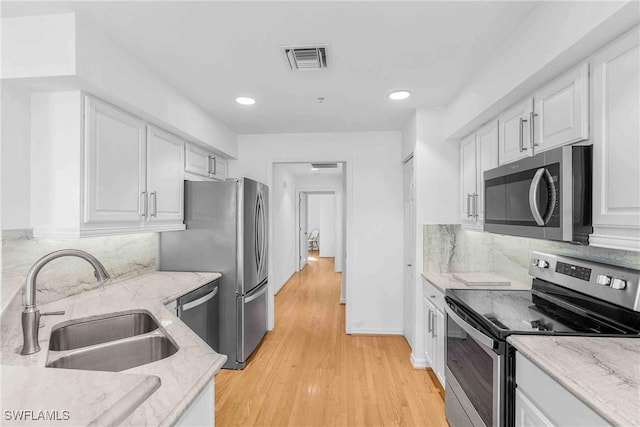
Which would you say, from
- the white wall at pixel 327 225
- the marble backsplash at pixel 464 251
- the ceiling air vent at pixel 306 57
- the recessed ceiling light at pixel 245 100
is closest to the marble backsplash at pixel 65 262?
the recessed ceiling light at pixel 245 100

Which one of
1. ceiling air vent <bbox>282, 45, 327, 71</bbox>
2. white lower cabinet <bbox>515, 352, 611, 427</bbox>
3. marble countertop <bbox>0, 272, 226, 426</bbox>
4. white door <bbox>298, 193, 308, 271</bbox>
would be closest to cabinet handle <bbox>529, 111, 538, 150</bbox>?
white lower cabinet <bbox>515, 352, 611, 427</bbox>

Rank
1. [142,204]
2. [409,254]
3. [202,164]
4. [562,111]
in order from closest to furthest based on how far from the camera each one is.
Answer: [562,111] < [142,204] < [202,164] < [409,254]

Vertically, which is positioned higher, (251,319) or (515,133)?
(515,133)

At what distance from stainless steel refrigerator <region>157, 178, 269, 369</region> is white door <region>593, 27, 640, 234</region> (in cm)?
250

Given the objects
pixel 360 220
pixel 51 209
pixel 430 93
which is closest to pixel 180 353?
pixel 51 209

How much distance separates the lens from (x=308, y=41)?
1.89 metres

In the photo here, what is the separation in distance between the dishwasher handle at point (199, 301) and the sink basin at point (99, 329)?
451mm

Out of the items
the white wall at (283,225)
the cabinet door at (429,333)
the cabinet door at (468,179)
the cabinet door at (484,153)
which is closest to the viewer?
the cabinet door at (484,153)

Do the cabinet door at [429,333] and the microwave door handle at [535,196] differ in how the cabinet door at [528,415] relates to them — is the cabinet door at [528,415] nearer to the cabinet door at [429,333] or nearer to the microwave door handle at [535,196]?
the microwave door handle at [535,196]

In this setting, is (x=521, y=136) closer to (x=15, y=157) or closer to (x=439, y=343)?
(x=439, y=343)

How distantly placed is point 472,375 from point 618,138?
1.31 m

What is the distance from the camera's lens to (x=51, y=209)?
6.16ft

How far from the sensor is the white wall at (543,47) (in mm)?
1216

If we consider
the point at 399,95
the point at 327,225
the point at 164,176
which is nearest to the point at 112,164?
the point at 164,176
